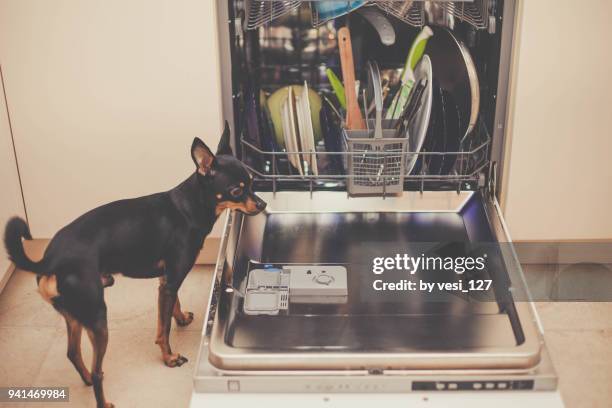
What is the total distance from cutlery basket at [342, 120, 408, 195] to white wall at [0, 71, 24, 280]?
0.77 metres

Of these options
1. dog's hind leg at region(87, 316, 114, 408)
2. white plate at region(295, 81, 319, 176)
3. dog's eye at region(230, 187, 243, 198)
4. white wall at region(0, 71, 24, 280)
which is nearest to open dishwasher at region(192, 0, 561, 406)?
white plate at region(295, 81, 319, 176)

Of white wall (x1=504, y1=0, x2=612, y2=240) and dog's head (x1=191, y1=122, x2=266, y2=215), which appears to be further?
white wall (x1=504, y1=0, x2=612, y2=240)

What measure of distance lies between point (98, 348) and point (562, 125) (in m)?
1.06

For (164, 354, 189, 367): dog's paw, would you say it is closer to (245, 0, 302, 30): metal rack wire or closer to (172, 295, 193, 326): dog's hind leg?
(172, 295, 193, 326): dog's hind leg

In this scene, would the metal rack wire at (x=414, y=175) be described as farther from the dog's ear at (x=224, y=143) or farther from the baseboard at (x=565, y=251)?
the baseboard at (x=565, y=251)

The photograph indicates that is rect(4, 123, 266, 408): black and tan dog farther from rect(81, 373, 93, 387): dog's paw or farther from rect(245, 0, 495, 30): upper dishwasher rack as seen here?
rect(245, 0, 495, 30): upper dishwasher rack

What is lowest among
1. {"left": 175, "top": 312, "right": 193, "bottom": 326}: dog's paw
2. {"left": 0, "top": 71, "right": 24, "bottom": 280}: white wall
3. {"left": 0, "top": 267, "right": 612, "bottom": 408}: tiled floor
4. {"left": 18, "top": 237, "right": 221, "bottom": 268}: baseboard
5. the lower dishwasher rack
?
{"left": 0, "top": 267, "right": 612, "bottom": 408}: tiled floor

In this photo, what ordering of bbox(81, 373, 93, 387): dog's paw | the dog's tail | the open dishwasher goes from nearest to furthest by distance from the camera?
the open dishwasher < the dog's tail < bbox(81, 373, 93, 387): dog's paw

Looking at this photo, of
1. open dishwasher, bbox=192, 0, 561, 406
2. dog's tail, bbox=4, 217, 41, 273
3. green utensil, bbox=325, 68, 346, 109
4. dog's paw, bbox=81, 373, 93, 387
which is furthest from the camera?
green utensil, bbox=325, 68, 346, 109

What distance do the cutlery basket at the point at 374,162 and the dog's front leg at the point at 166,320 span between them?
417 millimetres

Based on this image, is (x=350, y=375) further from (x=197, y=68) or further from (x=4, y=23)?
(x=4, y=23)

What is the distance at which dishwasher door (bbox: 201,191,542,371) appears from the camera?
109 cm

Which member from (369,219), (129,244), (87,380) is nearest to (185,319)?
(87,380)

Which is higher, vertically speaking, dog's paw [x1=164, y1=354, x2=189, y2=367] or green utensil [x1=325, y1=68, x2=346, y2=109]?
green utensil [x1=325, y1=68, x2=346, y2=109]
